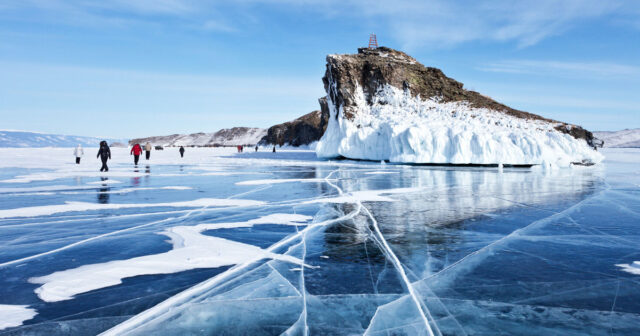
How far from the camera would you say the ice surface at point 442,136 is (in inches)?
866

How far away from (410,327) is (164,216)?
545 cm

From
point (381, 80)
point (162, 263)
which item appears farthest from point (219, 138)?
point (162, 263)

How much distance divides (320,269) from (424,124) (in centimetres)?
2315

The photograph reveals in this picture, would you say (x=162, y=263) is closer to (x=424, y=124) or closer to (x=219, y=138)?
(x=424, y=124)

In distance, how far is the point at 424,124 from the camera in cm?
2577

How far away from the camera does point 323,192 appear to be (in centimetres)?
1046

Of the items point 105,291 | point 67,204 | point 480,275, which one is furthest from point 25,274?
point 67,204

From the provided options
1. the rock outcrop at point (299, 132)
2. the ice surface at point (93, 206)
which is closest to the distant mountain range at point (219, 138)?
the rock outcrop at point (299, 132)

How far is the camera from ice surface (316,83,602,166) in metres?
22.0

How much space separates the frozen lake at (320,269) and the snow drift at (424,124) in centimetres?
1508

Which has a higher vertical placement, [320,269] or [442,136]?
[442,136]

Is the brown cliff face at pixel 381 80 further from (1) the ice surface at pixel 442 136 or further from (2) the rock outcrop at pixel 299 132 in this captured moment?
(2) the rock outcrop at pixel 299 132

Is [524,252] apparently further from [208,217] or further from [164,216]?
[164,216]

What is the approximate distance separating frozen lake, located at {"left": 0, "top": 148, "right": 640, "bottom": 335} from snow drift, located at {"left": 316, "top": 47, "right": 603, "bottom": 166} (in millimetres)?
15081
